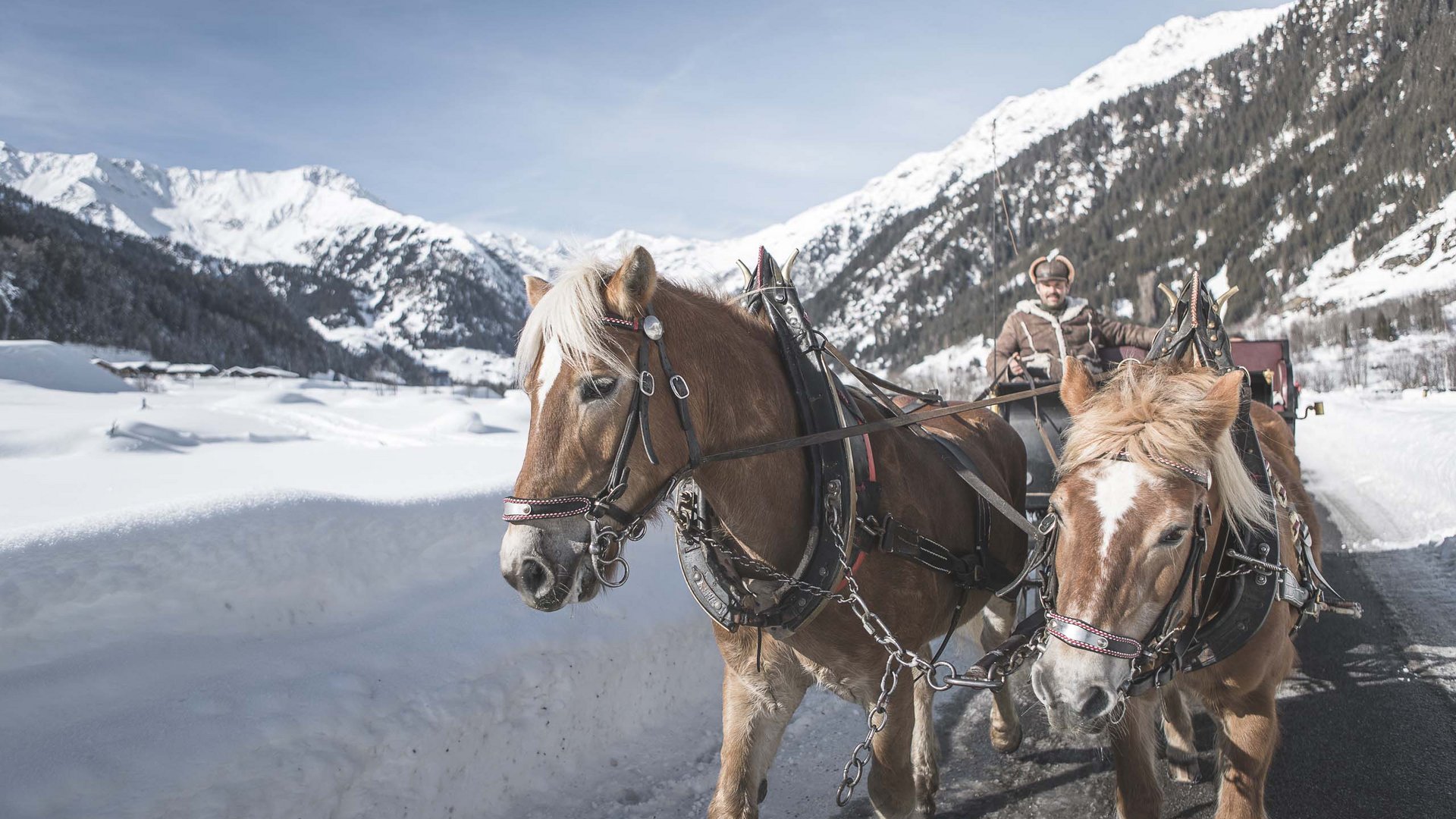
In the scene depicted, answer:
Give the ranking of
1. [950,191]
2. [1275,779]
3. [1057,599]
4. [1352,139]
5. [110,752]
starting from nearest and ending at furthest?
1. [1057,599]
2. [110,752]
3. [1275,779]
4. [1352,139]
5. [950,191]

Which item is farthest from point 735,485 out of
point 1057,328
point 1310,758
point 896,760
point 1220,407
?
point 1057,328

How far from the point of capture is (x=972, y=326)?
109688mm

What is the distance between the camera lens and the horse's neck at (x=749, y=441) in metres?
2.22

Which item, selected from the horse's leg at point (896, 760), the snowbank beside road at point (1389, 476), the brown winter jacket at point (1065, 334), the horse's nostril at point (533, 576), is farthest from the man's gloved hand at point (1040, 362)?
the snowbank beside road at point (1389, 476)

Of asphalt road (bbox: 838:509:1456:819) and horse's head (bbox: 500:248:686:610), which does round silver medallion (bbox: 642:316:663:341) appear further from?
asphalt road (bbox: 838:509:1456:819)

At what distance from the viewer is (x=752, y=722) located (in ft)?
8.48

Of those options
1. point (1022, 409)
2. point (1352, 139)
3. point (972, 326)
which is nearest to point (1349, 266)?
point (1352, 139)

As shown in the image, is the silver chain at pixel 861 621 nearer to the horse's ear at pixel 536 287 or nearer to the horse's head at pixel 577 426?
the horse's head at pixel 577 426

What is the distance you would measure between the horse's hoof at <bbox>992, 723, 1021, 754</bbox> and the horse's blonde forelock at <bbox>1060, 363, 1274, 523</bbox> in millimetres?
2087

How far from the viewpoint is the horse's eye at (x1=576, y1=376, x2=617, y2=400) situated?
191cm

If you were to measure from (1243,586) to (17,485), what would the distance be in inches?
249

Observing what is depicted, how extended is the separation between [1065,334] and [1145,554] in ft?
11.7

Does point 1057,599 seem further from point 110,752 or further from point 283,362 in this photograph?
point 283,362

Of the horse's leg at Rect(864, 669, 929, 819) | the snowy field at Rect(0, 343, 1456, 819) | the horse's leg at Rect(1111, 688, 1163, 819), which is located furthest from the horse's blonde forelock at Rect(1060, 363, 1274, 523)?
the snowy field at Rect(0, 343, 1456, 819)
